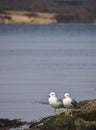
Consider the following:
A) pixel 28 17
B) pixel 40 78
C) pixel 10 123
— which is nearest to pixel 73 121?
pixel 10 123

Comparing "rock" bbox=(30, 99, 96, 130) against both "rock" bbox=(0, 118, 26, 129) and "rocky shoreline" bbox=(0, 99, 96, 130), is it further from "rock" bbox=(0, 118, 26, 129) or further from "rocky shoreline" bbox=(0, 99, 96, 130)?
"rock" bbox=(0, 118, 26, 129)

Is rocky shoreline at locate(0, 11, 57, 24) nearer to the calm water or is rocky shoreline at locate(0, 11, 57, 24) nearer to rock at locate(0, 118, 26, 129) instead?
the calm water

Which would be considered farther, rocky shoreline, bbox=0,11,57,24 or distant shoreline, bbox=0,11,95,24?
distant shoreline, bbox=0,11,95,24

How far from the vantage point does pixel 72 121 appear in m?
17.0

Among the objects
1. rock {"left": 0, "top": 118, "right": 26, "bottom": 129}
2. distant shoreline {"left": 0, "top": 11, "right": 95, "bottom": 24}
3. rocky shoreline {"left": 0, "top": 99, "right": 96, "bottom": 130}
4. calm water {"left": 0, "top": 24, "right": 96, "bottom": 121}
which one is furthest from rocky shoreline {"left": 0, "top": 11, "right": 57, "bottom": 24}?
rocky shoreline {"left": 0, "top": 99, "right": 96, "bottom": 130}

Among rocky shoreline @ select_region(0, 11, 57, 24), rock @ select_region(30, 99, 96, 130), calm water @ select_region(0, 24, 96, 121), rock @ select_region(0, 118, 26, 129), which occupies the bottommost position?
rock @ select_region(30, 99, 96, 130)

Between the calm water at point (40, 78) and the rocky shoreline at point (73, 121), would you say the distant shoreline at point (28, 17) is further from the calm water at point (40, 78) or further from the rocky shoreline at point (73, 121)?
the rocky shoreline at point (73, 121)

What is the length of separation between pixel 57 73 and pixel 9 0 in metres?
75.1

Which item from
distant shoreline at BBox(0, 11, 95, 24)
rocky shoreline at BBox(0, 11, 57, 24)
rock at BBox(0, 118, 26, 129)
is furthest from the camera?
distant shoreline at BBox(0, 11, 95, 24)

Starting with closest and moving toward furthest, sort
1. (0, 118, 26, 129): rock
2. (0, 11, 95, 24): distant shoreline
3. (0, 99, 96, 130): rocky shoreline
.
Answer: (0, 99, 96, 130): rocky shoreline, (0, 118, 26, 129): rock, (0, 11, 95, 24): distant shoreline

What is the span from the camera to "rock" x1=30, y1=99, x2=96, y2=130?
16.9 meters

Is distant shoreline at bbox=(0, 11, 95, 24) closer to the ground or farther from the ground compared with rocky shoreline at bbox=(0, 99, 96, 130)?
farther from the ground

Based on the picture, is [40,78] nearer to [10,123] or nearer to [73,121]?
[10,123]

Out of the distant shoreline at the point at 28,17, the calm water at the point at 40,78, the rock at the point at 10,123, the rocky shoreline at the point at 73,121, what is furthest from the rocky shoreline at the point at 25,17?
the rocky shoreline at the point at 73,121
